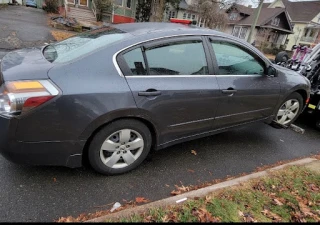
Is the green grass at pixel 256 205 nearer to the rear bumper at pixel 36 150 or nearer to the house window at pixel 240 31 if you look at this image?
the rear bumper at pixel 36 150

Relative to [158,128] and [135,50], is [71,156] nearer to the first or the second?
[158,128]

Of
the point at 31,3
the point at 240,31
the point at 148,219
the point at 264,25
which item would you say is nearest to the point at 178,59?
the point at 148,219

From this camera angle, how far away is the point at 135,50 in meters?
2.58

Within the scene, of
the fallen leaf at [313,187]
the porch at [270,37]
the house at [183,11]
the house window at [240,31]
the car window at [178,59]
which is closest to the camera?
the car window at [178,59]

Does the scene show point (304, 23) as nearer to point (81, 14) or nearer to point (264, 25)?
point (264, 25)

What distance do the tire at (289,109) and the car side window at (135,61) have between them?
2700 mm

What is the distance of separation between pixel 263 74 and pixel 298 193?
1.69m

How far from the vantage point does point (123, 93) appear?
2.42 meters

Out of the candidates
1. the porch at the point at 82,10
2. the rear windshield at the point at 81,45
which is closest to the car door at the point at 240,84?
the rear windshield at the point at 81,45

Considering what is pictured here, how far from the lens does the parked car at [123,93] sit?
2.18 meters

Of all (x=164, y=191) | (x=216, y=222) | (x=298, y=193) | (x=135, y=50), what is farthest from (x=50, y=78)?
(x=298, y=193)

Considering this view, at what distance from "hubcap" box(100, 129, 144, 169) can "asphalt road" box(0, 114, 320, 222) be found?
20cm

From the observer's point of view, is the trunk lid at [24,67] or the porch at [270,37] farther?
the porch at [270,37]

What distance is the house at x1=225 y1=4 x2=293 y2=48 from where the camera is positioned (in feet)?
111
